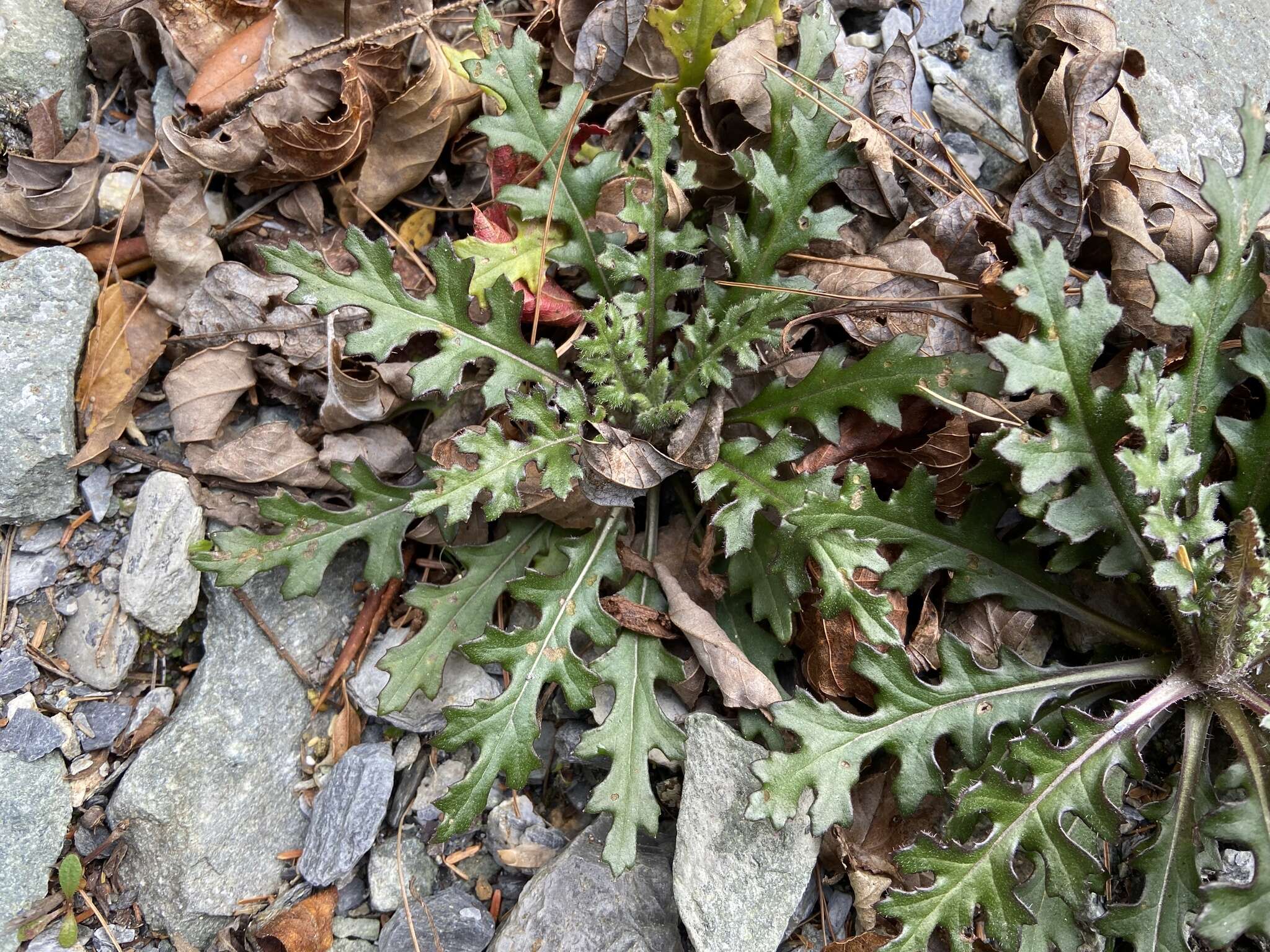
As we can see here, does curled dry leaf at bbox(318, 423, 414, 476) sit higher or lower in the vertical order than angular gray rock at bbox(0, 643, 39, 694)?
higher

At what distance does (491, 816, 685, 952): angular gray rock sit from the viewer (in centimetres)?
241

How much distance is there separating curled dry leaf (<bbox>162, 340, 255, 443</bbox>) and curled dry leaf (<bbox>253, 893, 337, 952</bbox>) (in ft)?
4.57

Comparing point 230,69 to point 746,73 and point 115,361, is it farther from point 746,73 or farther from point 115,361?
point 746,73

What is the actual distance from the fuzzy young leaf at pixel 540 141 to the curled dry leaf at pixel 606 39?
0.72 feet

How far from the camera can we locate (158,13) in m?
2.95

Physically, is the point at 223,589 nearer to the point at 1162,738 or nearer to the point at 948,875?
the point at 948,875

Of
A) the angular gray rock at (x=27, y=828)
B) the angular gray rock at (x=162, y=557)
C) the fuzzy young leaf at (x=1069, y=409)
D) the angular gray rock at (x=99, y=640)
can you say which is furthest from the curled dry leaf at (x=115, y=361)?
the fuzzy young leaf at (x=1069, y=409)

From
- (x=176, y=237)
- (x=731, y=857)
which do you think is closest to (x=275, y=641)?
(x=176, y=237)

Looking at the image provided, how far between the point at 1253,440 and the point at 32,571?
3.38m

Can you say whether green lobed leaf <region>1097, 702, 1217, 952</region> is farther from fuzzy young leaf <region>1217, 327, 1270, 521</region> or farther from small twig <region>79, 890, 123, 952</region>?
small twig <region>79, 890, 123, 952</region>

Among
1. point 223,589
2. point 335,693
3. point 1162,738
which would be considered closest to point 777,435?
point 1162,738

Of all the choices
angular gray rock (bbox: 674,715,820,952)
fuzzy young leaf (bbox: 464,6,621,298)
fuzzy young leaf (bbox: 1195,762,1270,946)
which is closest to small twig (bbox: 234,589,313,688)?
angular gray rock (bbox: 674,715,820,952)

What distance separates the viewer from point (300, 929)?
2.53m

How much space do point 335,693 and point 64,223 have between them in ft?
5.63
